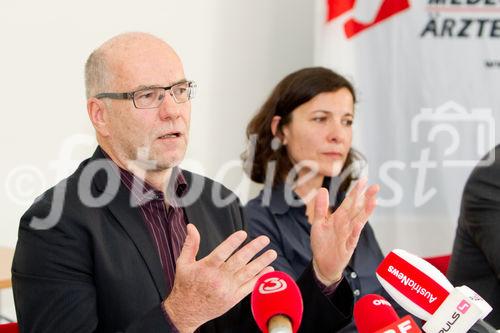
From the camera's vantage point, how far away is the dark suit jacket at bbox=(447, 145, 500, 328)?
2.44 m

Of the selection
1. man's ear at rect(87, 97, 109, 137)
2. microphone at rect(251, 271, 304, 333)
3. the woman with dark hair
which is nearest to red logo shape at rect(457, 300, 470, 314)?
microphone at rect(251, 271, 304, 333)

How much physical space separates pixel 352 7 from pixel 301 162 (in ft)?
3.84

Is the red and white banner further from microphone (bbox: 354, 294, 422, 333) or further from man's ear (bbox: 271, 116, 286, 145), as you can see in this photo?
microphone (bbox: 354, 294, 422, 333)

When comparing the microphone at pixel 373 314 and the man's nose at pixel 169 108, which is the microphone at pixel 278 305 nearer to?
the microphone at pixel 373 314

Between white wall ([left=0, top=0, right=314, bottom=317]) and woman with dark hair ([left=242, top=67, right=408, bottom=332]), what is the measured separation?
2.67 feet

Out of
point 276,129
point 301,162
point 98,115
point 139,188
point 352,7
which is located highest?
point 352,7

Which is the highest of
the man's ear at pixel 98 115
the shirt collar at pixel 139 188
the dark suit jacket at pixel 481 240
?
the man's ear at pixel 98 115

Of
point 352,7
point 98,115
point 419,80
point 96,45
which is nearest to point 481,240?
point 98,115

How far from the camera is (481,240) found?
249 cm

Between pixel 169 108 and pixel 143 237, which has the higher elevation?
pixel 169 108

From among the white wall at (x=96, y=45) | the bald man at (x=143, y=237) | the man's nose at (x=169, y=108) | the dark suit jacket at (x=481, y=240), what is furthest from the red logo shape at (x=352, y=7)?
the man's nose at (x=169, y=108)

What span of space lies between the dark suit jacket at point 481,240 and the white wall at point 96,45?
175 cm

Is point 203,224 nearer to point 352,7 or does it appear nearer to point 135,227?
point 135,227

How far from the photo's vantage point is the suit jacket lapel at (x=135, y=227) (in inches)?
71.9
